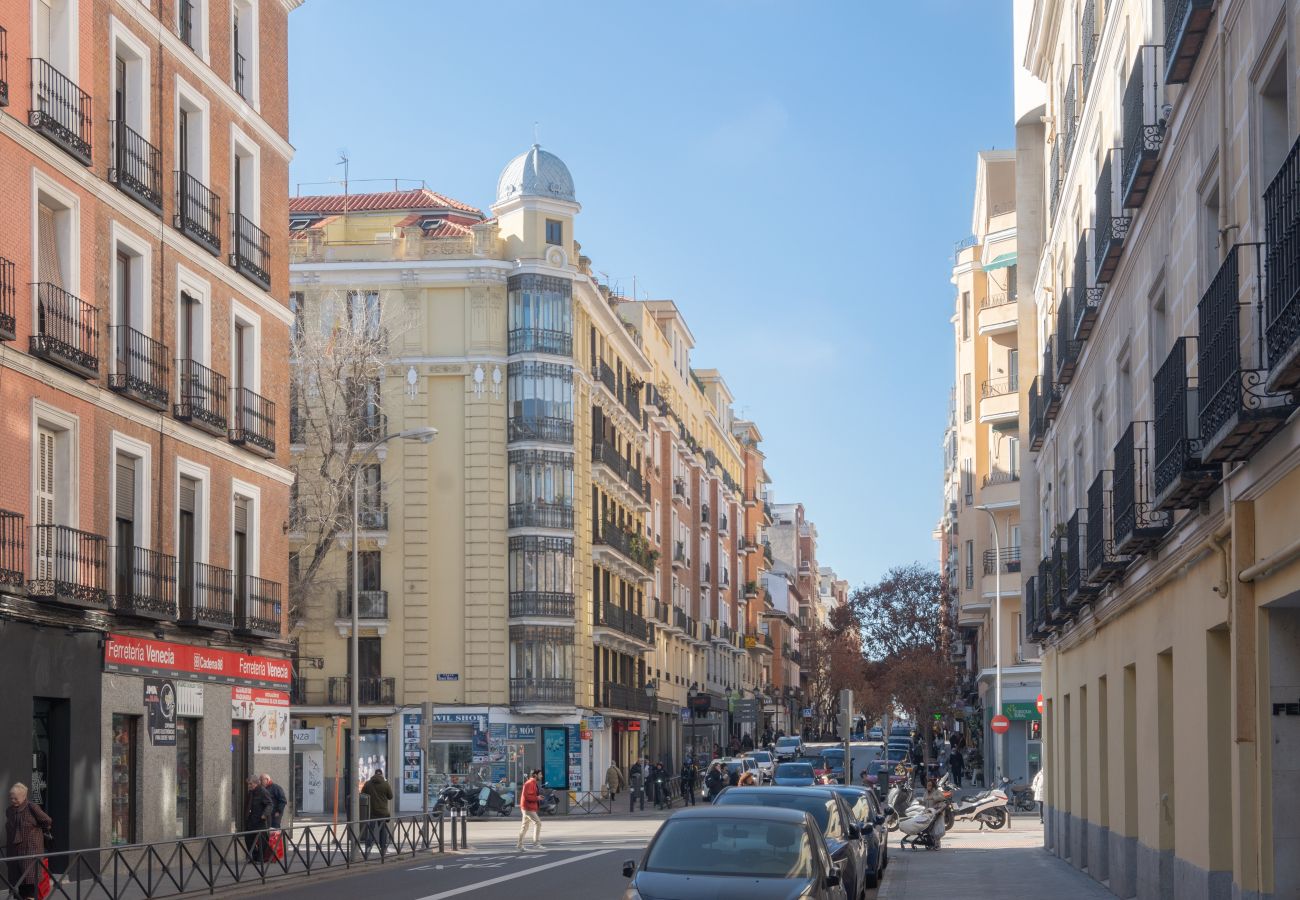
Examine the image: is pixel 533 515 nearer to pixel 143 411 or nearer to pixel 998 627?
pixel 998 627

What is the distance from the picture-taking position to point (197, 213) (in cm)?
3159

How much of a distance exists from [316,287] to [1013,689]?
94.1 feet

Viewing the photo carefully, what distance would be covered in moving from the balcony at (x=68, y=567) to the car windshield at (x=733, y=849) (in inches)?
503

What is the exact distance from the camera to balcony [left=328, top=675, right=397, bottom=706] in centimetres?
5897

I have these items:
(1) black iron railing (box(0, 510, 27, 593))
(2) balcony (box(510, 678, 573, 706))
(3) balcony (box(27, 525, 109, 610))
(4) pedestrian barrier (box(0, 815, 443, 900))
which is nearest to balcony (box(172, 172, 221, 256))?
(3) balcony (box(27, 525, 109, 610))

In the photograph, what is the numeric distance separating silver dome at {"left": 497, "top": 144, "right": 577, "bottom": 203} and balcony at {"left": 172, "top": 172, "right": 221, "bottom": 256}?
2979 centimetres

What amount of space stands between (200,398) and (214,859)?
9.44 metres

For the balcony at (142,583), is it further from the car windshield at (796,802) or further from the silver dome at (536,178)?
the silver dome at (536,178)

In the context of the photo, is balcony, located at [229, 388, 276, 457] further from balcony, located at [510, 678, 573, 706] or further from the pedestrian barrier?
balcony, located at [510, 678, 573, 706]

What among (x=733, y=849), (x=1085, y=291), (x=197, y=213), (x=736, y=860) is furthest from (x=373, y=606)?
(x=736, y=860)

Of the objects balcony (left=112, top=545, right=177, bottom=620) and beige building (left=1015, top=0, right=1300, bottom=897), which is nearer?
beige building (left=1015, top=0, right=1300, bottom=897)

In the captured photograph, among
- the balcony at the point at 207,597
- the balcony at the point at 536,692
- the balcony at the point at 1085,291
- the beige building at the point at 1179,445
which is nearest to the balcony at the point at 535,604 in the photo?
the balcony at the point at 536,692

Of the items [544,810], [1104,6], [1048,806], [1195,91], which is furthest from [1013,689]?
[1195,91]

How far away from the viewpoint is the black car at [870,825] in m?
25.1
